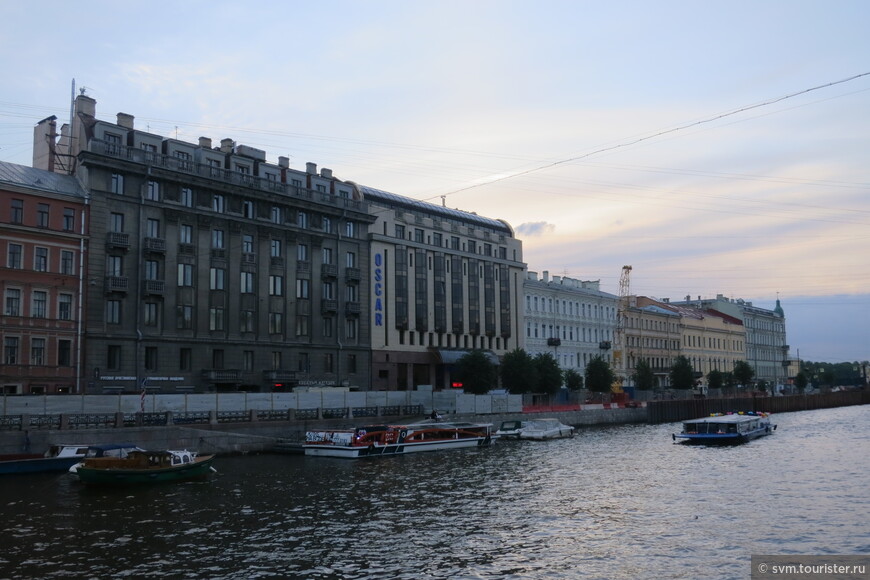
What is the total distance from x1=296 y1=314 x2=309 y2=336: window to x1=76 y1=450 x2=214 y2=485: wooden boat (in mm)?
36026

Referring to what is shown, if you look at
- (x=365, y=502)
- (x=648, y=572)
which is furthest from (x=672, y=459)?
(x=648, y=572)

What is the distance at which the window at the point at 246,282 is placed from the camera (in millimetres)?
75894

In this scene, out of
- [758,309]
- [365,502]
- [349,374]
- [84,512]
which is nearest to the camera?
[84,512]

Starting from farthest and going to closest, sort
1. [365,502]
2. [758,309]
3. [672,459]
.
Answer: [758,309]
[672,459]
[365,502]

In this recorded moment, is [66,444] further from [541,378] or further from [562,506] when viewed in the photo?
[541,378]

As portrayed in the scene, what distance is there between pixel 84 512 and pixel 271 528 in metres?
8.93

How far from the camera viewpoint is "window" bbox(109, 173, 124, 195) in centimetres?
6656

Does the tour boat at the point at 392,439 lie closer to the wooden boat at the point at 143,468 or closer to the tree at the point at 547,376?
the wooden boat at the point at 143,468

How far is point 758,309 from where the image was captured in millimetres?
191125

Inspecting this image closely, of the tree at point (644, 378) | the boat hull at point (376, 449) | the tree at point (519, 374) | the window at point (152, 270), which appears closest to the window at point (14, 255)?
the window at point (152, 270)

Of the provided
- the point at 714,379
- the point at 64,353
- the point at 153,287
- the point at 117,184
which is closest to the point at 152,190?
the point at 117,184

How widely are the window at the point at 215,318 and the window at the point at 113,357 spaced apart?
29.6ft

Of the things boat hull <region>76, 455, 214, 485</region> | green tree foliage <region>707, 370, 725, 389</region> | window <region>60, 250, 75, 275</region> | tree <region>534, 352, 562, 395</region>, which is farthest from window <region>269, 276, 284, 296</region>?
green tree foliage <region>707, 370, 725, 389</region>

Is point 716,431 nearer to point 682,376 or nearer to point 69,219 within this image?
point 69,219
